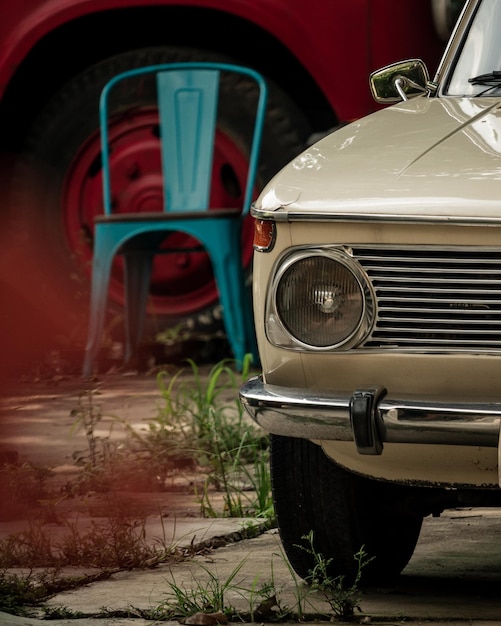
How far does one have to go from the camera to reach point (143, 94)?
713 centimetres

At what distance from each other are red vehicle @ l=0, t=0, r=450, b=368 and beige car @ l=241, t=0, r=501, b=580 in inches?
139

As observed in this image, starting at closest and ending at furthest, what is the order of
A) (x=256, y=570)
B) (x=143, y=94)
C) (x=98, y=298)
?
(x=256, y=570)
(x=98, y=298)
(x=143, y=94)

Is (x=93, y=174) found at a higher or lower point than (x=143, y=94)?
lower

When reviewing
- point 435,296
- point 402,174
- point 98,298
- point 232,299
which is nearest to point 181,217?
point 232,299

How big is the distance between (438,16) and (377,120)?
3246 millimetres

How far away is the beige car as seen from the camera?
2859 millimetres

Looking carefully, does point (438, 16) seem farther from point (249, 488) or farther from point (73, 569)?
point (73, 569)

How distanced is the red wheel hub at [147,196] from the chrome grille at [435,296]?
4113 millimetres

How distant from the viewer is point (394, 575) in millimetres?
3584

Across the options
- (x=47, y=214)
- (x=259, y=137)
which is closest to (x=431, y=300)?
(x=259, y=137)

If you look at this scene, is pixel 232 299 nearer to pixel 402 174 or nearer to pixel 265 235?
pixel 265 235

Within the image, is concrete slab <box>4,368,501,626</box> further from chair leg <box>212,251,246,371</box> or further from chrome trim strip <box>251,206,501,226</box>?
chair leg <box>212,251,246,371</box>

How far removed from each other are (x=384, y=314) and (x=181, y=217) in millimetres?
3677

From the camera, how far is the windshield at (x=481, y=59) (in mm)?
3717
